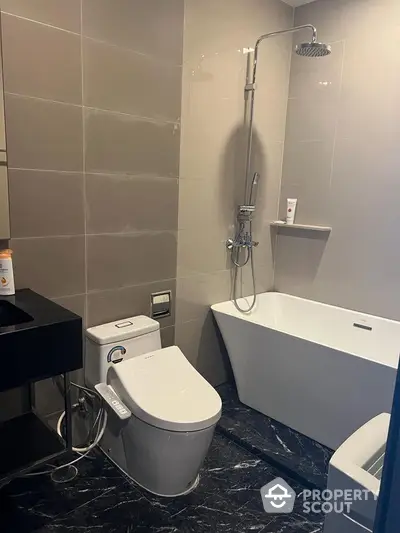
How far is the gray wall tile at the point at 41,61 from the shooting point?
1556 mm

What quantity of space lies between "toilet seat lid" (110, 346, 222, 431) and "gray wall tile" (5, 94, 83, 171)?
0.96 m

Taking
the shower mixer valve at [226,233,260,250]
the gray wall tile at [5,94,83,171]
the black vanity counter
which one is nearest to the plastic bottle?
the black vanity counter

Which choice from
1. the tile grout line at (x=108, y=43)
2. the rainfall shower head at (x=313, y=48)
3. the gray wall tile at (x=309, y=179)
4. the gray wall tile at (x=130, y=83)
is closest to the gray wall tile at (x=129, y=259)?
the gray wall tile at (x=130, y=83)

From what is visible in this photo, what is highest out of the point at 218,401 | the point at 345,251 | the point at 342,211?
the point at 342,211

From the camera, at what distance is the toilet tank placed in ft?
6.20

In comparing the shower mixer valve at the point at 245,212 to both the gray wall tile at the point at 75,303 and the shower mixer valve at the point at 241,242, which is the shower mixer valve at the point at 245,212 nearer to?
the shower mixer valve at the point at 241,242

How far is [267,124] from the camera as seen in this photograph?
2.70 meters

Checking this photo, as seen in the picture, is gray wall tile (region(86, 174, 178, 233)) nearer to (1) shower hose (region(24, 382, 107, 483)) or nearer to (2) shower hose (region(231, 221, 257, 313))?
(2) shower hose (region(231, 221, 257, 313))

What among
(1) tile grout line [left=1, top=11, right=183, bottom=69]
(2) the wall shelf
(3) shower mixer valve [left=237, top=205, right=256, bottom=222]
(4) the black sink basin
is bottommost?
(4) the black sink basin

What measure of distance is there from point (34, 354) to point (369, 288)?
1.99 m

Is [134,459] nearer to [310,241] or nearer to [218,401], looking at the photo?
[218,401]

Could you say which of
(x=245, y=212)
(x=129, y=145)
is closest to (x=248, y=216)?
(x=245, y=212)

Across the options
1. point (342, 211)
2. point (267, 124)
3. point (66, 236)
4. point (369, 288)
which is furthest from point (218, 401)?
point (267, 124)

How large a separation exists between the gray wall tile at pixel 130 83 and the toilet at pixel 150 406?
3.54ft
